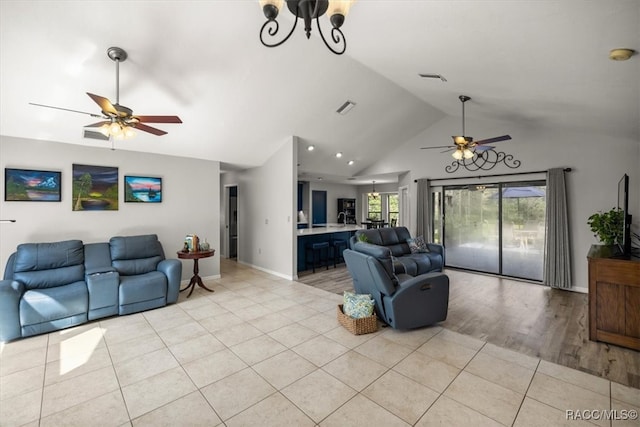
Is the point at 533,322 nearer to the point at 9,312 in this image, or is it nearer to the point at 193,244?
the point at 193,244

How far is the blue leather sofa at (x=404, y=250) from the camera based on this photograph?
521cm

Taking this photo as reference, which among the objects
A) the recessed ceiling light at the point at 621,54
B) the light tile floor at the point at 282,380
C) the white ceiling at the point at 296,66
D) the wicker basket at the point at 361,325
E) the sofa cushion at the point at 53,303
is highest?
the white ceiling at the point at 296,66

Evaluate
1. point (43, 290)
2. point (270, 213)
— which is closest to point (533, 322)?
point (270, 213)

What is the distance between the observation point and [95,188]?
4.51 m

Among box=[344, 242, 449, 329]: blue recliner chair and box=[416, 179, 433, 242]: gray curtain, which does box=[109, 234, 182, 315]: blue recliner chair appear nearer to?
box=[344, 242, 449, 329]: blue recliner chair

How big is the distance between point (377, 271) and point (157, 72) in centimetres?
343

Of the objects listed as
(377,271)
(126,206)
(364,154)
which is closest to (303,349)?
(377,271)

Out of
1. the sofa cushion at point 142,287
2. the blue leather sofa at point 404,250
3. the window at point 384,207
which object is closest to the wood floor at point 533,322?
the blue leather sofa at point 404,250

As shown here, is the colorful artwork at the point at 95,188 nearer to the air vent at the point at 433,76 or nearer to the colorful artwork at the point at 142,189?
the colorful artwork at the point at 142,189

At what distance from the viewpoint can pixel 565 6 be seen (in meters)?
1.79

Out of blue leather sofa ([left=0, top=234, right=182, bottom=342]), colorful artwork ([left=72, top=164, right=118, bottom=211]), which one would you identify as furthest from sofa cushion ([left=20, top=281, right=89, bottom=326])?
colorful artwork ([left=72, top=164, right=118, bottom=211])

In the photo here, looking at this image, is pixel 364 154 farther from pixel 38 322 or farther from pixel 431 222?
pixel 38 322

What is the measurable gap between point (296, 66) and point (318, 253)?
4.24m

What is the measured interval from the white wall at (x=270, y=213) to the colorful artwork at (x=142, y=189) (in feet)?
6.87
